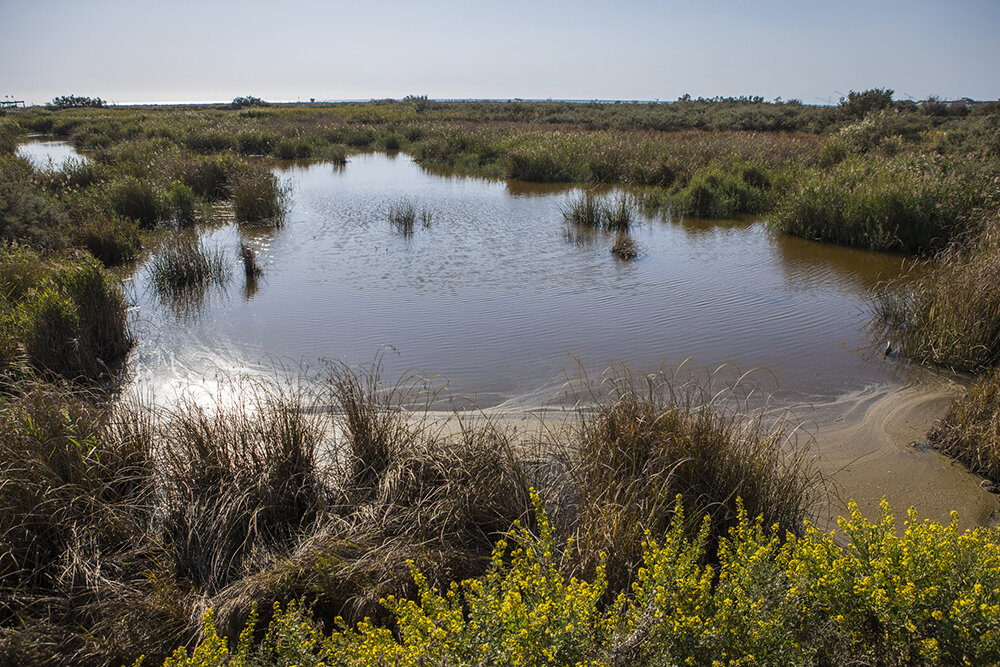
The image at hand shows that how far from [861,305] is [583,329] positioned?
13.7ft

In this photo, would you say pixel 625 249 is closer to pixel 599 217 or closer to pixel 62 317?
pixel 599 217

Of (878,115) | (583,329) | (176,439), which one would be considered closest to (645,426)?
(176,439)

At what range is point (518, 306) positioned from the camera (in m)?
8.43

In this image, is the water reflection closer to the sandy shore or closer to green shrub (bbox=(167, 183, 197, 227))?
green shrub (bbox=(167, 183, 197, 227))

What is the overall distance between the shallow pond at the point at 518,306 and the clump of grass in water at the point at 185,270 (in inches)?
10.0

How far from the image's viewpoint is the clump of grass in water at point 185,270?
9.02 m

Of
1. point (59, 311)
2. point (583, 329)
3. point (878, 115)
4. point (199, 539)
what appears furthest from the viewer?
point (878, 115)

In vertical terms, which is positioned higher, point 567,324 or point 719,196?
point 719,196

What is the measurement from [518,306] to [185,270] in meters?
5.02

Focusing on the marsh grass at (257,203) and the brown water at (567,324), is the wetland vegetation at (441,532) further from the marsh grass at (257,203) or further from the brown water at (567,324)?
the marsh grass at (257,203)

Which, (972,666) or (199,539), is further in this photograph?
(199,539)

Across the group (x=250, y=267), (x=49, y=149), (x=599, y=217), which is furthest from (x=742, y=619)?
(x=49, y=149)

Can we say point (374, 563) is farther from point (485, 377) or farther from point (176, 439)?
point (485, 377)

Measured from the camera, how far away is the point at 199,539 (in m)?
3.37
